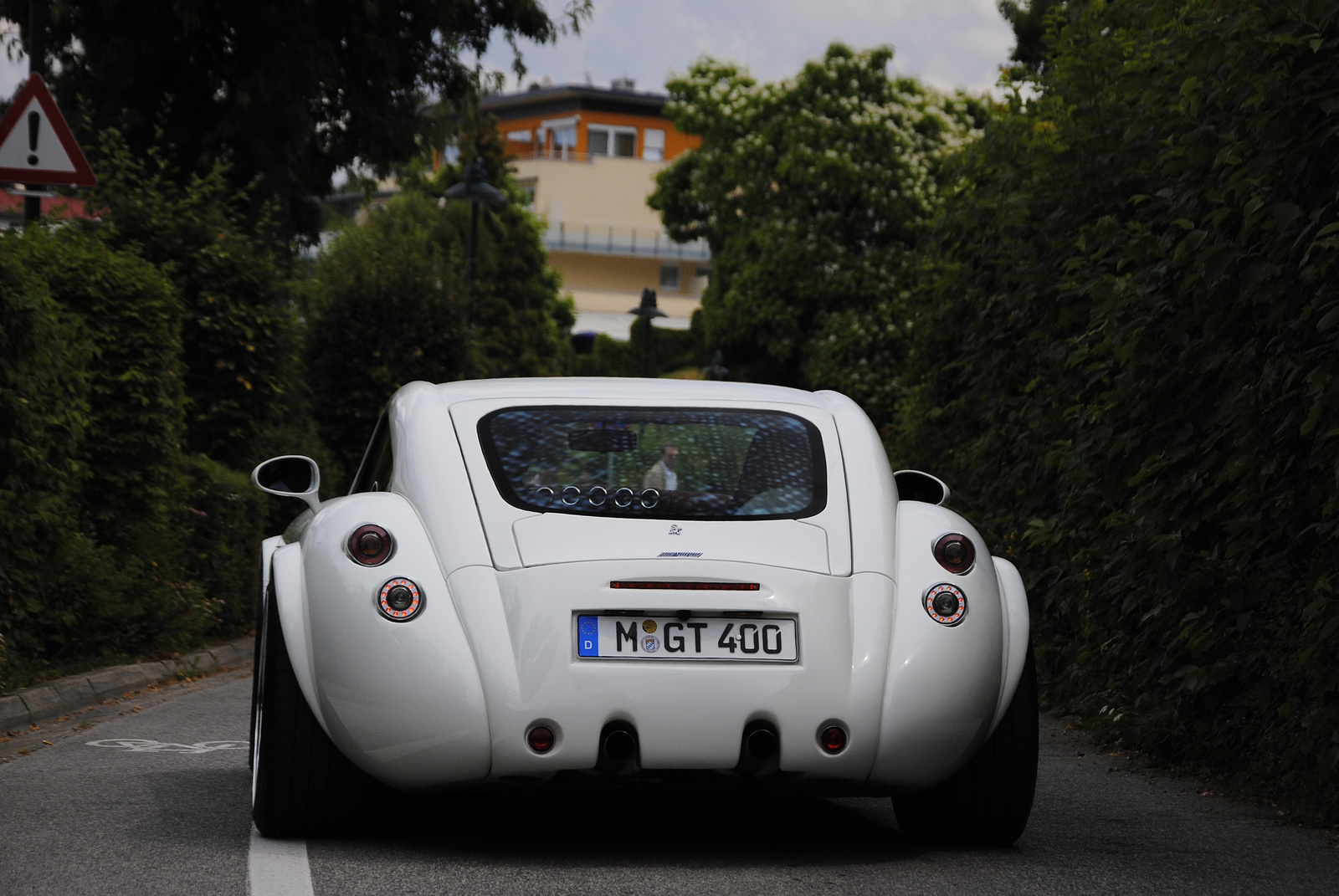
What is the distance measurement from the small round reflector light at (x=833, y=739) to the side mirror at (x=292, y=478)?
2361 millimetres

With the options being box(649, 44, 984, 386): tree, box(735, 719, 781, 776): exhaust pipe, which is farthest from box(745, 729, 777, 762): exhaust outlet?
box(649, 44, 984, 386): tree

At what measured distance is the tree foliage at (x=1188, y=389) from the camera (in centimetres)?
620

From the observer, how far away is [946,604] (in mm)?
5211

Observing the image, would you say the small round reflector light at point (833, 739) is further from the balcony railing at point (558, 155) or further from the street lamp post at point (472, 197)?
the balcony railing at point (558, 155)

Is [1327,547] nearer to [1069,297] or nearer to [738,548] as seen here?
[738,548]

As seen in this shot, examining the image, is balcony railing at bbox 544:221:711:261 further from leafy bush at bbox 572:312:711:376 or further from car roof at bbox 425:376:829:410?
car roof at bbox 425:376:829:410

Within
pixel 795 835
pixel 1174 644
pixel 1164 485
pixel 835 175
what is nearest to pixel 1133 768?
pixel 1174 644

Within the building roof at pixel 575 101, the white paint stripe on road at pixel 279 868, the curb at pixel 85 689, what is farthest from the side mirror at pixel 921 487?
the building roof at pixel 575 101

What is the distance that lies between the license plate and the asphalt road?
2.02ft

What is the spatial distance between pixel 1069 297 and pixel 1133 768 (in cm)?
303

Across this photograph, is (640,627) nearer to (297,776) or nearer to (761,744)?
(761,744)

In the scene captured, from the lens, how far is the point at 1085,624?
851 cm

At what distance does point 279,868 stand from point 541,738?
808 mm

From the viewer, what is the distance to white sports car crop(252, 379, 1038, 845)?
16.0 feet
